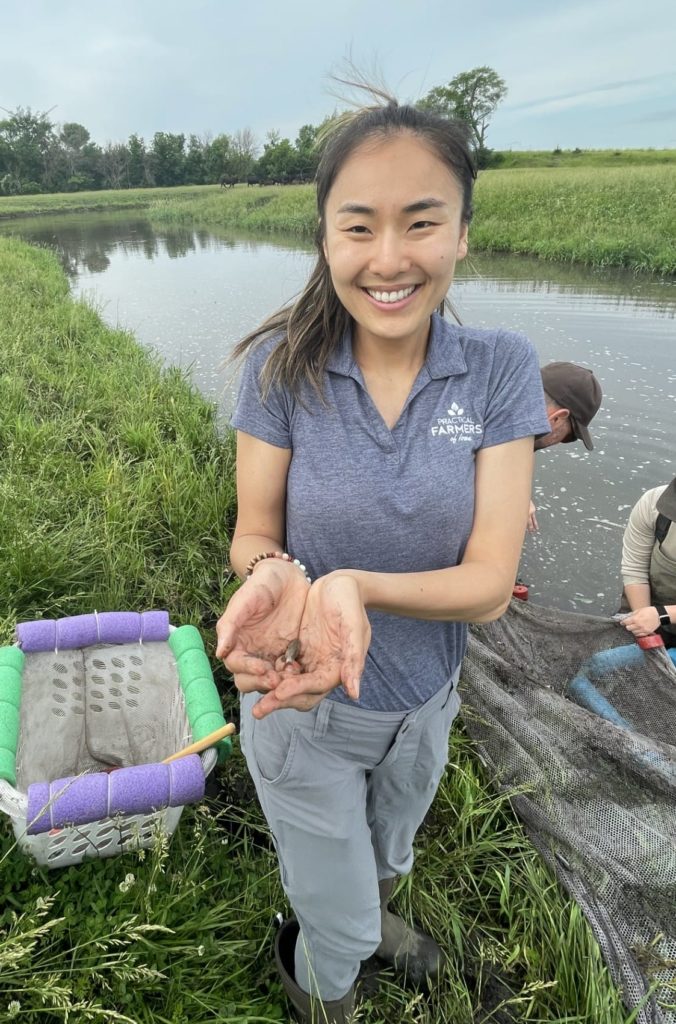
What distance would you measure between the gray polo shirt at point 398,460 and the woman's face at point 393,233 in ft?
0.41

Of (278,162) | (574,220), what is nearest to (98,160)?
(278,162)

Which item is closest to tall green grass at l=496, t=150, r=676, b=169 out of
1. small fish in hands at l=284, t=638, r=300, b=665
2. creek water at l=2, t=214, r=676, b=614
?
creek water at l=2, t=214, r=676, b=614

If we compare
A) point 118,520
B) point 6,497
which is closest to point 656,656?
point 118,520

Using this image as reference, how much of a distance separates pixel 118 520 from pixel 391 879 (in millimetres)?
2296

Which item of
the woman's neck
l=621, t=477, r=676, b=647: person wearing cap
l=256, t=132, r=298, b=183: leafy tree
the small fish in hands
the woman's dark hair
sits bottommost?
l=621, t=477, r=676, b=647: person wearing cap

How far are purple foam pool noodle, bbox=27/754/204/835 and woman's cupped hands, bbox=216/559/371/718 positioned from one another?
61 centimetres

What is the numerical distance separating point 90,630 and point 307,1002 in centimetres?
126

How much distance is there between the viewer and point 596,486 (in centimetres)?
509

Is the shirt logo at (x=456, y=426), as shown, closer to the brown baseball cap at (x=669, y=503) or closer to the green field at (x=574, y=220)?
the brown baseball cap at (x=669, y=503)

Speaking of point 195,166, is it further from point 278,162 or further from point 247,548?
point 247,548

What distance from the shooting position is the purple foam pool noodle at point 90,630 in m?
2.00

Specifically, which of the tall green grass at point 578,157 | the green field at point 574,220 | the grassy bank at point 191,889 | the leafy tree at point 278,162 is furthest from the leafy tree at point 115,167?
the grassy bank at point 191,889

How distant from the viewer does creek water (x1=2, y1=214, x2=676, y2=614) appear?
4.41 metres

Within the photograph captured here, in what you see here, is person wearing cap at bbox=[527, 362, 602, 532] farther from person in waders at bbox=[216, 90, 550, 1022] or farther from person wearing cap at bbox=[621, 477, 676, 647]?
person in waders at bbox=[216, 90, 550, 1022]
